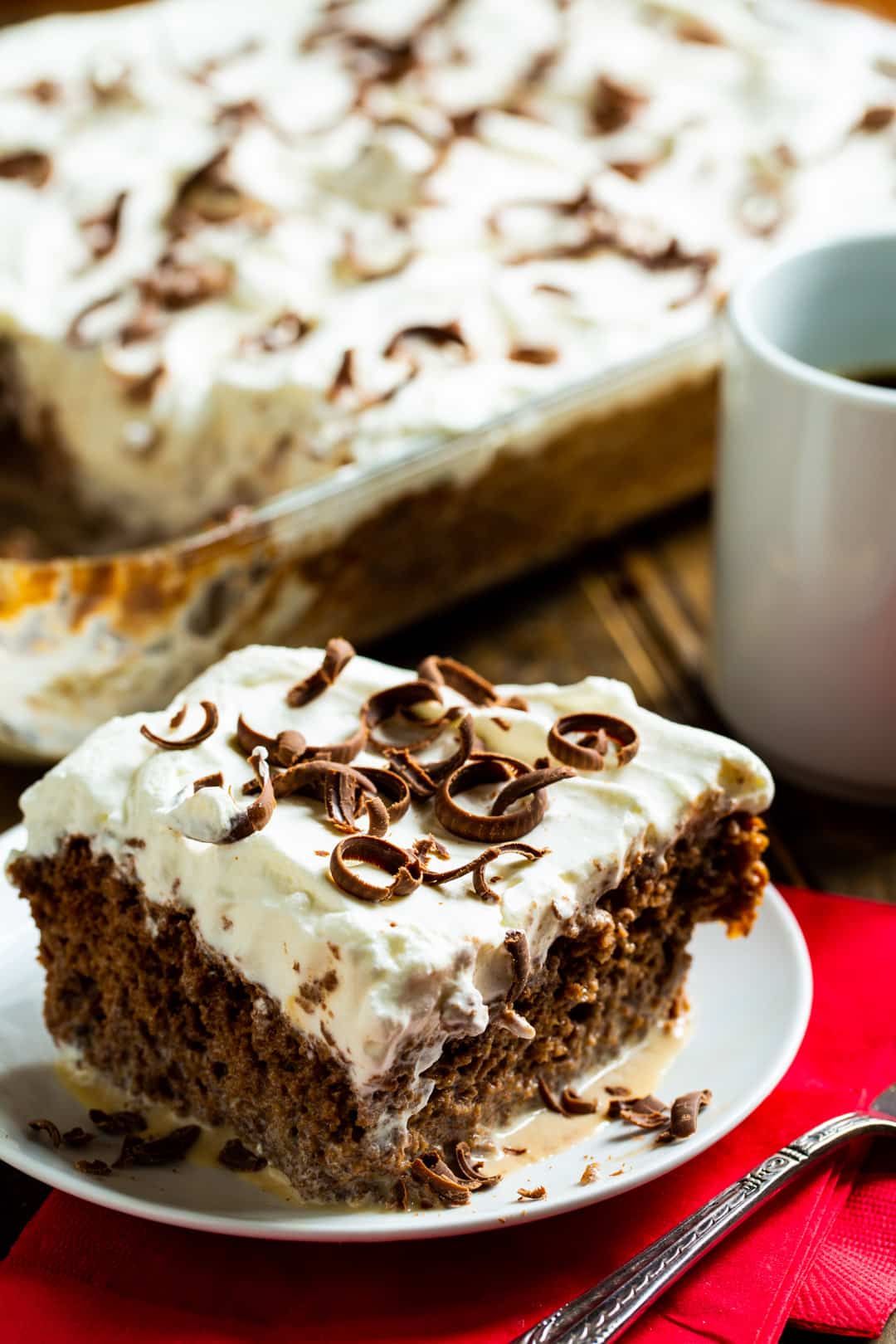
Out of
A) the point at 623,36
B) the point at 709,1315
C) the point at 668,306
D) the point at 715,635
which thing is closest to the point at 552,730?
the point at 709,1315

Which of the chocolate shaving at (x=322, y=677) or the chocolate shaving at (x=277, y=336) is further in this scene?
the chocolate shaving at (x=277, y=336)

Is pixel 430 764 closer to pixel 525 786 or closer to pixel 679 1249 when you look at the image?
pixel 525 786

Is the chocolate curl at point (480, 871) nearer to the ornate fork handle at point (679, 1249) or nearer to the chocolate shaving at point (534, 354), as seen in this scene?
the ornate fork handle at point (679, 1249)

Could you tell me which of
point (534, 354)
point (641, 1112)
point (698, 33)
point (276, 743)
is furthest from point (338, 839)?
point (698, 33)

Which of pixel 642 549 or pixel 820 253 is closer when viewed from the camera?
pixel 820 253

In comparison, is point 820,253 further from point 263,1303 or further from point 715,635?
point 263,1303

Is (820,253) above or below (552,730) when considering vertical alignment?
above

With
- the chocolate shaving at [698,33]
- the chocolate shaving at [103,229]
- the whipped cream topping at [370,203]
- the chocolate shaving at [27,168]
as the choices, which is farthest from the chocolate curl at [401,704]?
the chocolate shaving at [698,33]
